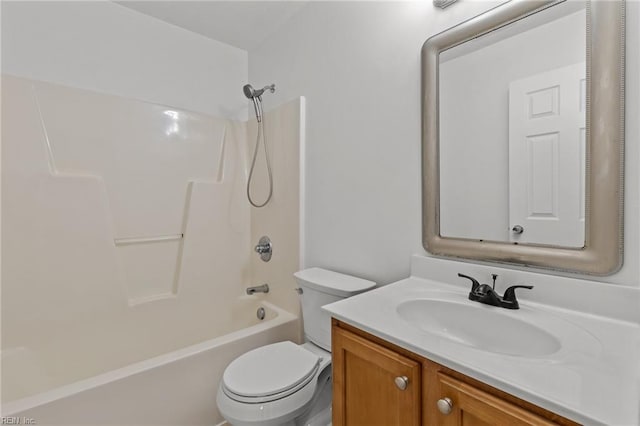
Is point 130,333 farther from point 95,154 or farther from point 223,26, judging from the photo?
point 223,26

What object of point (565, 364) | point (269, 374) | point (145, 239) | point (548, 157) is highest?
point (548, 157)

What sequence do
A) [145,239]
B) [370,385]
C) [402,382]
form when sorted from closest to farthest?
[402,382] → [370,385] → [145,239]

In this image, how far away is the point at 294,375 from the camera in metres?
1.24

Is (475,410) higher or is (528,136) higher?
(528,136)

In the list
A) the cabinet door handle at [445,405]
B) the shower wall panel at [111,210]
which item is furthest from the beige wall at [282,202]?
the cabinet door handle at [445,405]

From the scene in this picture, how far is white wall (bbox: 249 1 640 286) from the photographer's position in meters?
1.34

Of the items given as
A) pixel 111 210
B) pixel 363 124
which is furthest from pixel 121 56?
pixel 363 124

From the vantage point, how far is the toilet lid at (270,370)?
3.84 ft

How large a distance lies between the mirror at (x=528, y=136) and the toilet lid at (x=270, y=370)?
753 mm

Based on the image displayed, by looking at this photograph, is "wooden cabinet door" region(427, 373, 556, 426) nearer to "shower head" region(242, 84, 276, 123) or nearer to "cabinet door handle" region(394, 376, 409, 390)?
"cabinet door handle" region(394, 376, 409, 390)

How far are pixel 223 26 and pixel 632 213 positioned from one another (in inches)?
94.9

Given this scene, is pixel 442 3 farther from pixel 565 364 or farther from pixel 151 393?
pixel 151 393

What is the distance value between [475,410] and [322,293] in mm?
920
